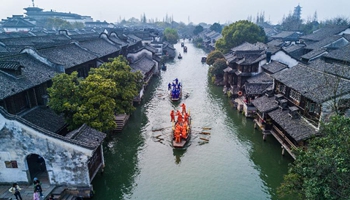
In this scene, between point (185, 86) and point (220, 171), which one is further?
point (185, 86)

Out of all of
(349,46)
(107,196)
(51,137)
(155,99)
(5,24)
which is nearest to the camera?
(51,137)

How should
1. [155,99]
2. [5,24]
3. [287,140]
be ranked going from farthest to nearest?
[5,24] → [155,99] → [287,140]

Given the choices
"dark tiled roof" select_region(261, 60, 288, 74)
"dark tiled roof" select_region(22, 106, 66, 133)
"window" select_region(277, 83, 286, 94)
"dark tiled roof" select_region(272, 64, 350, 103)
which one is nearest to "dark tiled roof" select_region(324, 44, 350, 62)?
"dark tiled roof" select_region(261, 60, 288, 74)

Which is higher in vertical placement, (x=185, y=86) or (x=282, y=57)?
(x=282, y=57)


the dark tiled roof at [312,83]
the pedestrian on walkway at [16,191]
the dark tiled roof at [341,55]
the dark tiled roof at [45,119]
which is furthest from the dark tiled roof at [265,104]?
the pedestrian on walkway at [16,191]

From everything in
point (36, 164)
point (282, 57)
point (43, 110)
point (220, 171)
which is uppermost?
point (282, 57)

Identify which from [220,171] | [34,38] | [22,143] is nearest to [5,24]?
[34,38]

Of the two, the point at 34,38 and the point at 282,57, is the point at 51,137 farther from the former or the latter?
the point at 34,38

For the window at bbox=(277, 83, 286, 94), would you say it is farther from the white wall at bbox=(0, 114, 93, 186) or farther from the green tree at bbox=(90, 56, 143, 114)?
the white wall at bbox=(0, 114, 93, 186)

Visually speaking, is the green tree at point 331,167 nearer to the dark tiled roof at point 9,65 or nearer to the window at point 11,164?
the window at point 11,164
